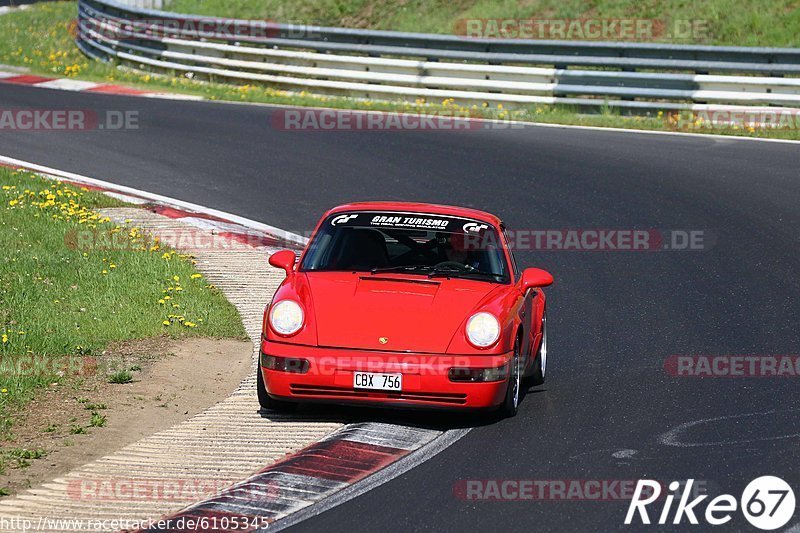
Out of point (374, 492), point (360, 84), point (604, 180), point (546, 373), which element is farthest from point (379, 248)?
point (360, 84)

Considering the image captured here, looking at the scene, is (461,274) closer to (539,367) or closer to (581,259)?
(539,367)

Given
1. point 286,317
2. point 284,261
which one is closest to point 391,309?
point 286,317

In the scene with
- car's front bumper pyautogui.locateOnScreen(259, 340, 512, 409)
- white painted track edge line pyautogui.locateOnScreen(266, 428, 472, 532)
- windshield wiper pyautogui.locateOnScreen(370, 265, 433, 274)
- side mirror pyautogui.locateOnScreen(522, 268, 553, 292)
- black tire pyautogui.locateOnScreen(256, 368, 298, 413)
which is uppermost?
windshield wiper pyautogui.locateOnScreen(370, 265, 433, 274)

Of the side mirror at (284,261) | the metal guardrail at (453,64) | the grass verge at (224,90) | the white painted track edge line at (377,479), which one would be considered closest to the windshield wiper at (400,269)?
the side mirror at (284,261)

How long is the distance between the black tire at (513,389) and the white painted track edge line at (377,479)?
32 cm

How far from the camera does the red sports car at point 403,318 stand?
779cm

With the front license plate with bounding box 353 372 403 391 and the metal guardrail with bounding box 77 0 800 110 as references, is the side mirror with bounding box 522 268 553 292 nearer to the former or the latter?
the front license plate with bounding box 353 372 403 391

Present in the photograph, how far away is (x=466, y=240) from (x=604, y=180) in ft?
23.2

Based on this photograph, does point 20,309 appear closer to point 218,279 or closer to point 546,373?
point 218,279

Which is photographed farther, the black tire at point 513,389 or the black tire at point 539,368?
the black tire at point 539,368

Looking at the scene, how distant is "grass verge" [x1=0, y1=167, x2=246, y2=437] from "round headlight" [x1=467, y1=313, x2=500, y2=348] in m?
2.51

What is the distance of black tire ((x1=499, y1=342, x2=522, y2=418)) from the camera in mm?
8047

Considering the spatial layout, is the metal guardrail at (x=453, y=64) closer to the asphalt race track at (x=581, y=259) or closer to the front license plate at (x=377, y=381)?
the asphalt race track at (x=581, y=259)

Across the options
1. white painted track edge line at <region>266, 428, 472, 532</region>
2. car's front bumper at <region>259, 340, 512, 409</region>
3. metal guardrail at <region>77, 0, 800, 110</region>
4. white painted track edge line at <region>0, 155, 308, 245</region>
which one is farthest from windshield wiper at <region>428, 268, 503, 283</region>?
metal guardrail at <region>77, 0, 800, 110</region>
